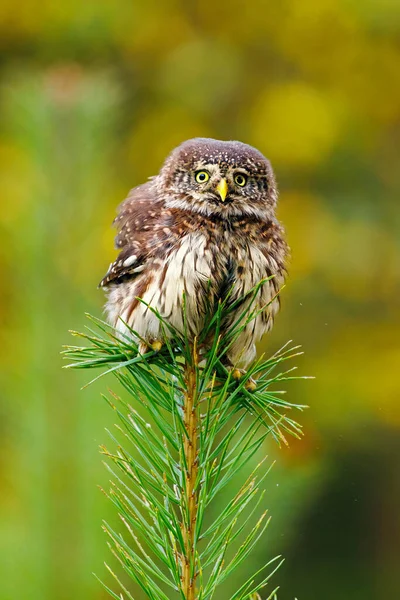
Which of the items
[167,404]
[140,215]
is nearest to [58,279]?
[140,215]

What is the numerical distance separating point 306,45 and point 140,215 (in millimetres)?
3285

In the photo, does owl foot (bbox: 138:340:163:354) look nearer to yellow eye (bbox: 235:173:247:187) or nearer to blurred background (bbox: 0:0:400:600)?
yellow eye (bbox: 235:173:247:187)

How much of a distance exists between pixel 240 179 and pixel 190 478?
3.30 feet

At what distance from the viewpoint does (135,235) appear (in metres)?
2.22

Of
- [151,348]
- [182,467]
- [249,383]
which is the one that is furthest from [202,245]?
[182,467]

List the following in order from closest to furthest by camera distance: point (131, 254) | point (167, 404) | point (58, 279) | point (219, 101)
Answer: point (167, 404), point (131, 254), point (58, 279), point (219, 101)

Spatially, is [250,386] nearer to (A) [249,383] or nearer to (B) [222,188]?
(A) [249,383]

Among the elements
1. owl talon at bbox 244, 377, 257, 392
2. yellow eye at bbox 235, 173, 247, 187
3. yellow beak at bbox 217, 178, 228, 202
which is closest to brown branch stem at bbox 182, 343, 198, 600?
owl talon at bbox 244, 377, 257, 392

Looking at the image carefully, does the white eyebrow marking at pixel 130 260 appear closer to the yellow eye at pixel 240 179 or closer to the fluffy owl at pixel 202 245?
the fluffy owl at pixel 202 245

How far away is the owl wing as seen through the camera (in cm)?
217

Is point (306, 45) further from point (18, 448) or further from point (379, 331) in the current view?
point (18, 448)

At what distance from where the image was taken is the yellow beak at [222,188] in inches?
82.6

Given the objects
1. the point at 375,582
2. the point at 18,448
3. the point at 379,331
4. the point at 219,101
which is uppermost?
the point at 219,101

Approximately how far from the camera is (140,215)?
229 cm
